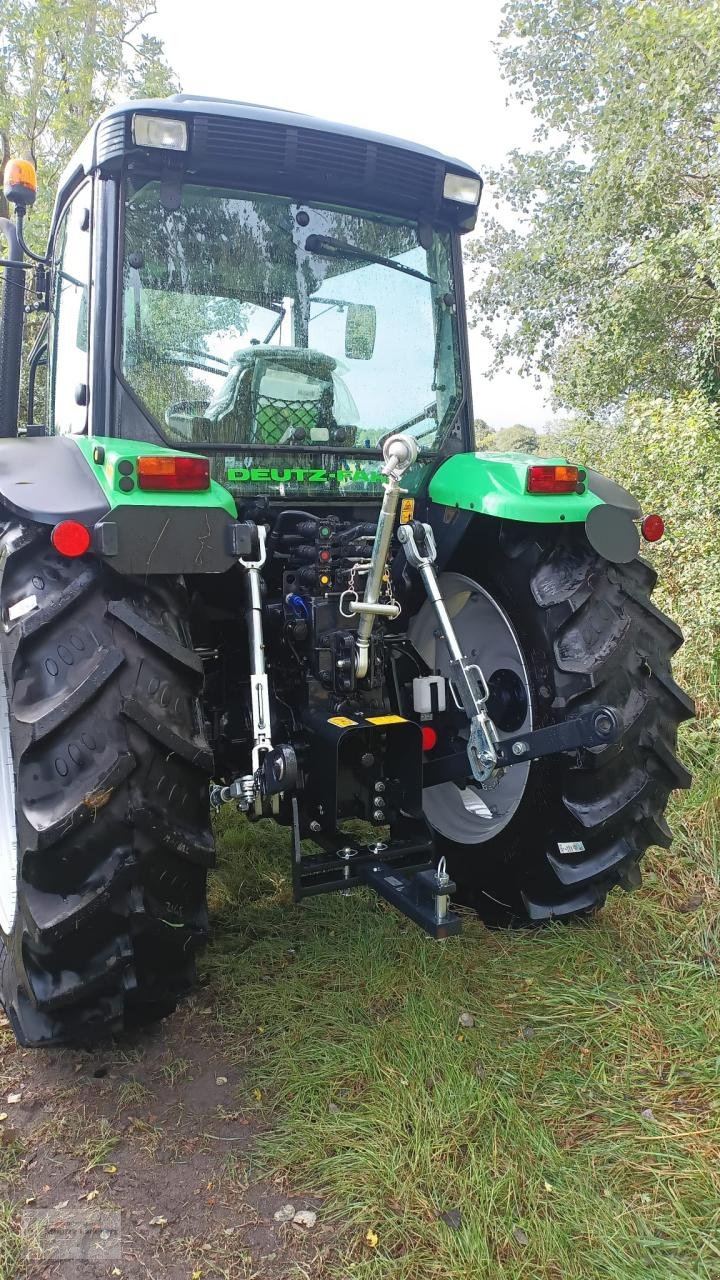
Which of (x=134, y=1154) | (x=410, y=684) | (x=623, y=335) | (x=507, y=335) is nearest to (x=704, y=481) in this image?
(x=410, y=684)

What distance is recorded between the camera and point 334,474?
276 cm

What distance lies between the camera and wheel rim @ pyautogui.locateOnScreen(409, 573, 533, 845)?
2.74 metres

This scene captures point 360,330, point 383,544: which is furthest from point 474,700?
point 360,330

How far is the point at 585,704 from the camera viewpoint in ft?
8.02

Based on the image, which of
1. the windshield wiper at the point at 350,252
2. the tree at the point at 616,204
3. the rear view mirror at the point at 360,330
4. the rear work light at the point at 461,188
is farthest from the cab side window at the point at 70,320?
the tree at the point at 616,204

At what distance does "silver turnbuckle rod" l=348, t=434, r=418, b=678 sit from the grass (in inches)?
38.6

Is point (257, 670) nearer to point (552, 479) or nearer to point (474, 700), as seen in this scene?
point (474, 700)

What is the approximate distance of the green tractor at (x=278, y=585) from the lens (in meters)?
1.99

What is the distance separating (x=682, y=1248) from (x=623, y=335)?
10001 mm

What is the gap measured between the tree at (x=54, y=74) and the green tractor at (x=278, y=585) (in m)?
9.56

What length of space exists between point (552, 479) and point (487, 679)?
70 cm

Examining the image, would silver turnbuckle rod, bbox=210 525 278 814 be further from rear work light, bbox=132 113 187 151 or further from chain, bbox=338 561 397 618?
rear work light, bbox=132 113 187 151

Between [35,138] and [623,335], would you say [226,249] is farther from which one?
[35,138]

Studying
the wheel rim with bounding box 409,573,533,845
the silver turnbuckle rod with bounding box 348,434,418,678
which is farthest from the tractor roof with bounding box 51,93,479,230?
the wheel rim with bounding box 409,573,533,845
